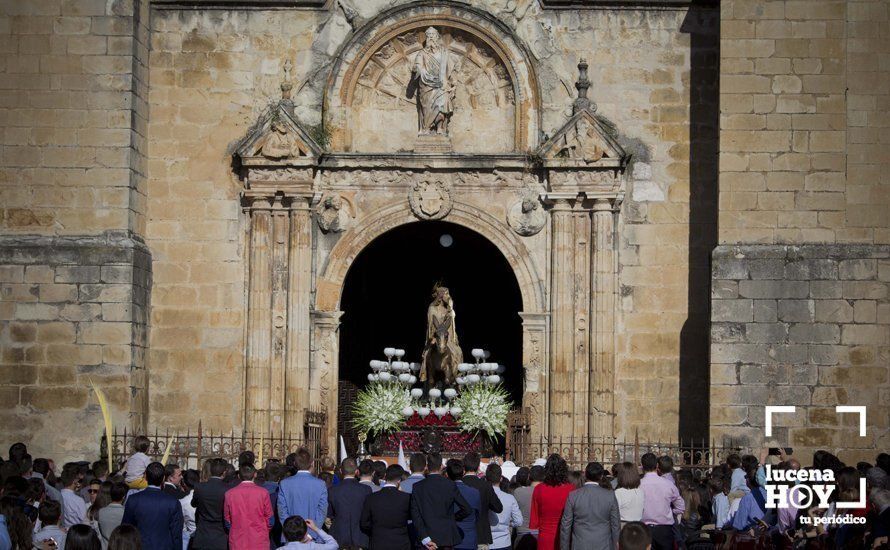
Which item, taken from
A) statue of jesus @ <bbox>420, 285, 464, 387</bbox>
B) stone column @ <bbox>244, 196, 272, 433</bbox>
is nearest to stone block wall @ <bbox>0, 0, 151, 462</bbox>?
stone column @ <bbox>244, 196, 272, 433</bbox>

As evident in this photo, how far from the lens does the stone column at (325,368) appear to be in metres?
22.2

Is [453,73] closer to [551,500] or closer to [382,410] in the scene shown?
[382,410]

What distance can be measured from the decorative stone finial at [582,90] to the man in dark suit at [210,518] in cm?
993

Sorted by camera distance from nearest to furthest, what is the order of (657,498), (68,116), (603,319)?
(657,498)
(68,116)
(603,319)

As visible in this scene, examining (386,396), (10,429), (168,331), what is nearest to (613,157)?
(386,396)

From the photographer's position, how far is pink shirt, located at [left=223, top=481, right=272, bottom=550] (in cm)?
1327

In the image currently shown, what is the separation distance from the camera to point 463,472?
13906mm

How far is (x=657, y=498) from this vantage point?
1415cm

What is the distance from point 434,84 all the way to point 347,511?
962cm

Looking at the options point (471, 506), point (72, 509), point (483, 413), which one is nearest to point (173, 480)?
point (72, 509)

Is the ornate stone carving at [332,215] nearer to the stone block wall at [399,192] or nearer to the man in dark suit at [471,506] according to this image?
the stone block wall at [399,192]

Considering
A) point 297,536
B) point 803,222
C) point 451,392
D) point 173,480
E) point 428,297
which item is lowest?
point 297,536

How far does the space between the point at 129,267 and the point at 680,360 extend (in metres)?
7.45

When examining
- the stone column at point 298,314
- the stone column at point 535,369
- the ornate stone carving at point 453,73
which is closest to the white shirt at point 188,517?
the stone column at point 298,314
